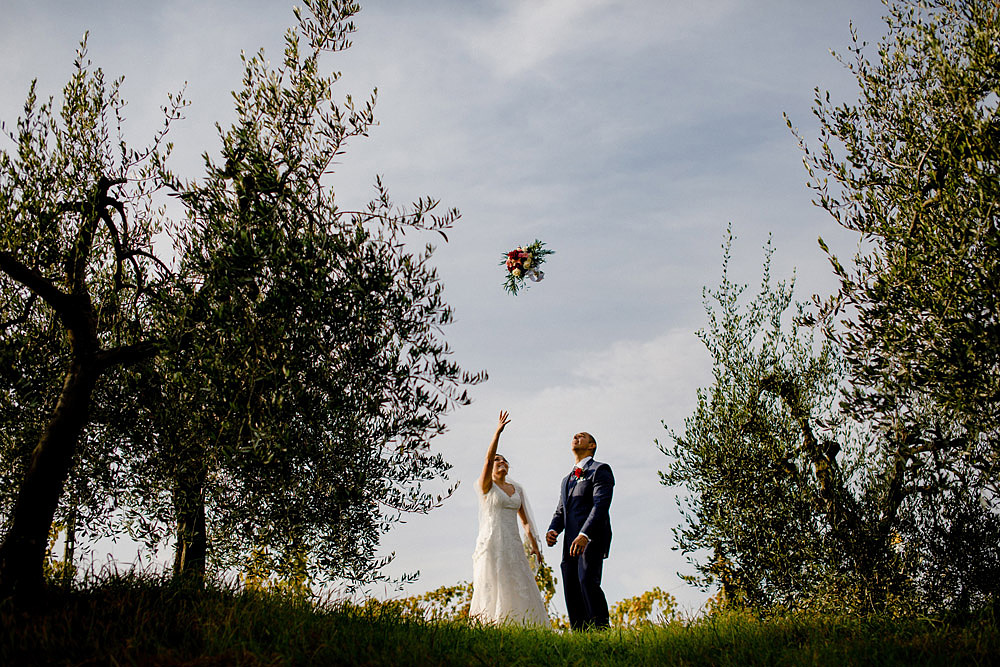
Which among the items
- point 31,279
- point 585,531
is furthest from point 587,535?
point 31,279

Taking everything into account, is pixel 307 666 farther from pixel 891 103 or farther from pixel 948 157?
pixel 891 103

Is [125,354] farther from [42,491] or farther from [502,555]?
[502,555]

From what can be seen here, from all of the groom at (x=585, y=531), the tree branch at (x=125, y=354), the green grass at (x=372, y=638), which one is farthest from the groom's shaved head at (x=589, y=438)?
the tree branch at (x=125, y=354)

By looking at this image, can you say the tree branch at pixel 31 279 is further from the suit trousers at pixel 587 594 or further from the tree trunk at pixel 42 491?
the suit trousers at pixel 587 594

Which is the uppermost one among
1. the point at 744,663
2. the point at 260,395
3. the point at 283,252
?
the point at 283,252

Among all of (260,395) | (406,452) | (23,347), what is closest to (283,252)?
(260,395)

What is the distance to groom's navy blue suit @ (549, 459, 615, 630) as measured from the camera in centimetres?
1316

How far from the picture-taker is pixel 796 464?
45.7 ft

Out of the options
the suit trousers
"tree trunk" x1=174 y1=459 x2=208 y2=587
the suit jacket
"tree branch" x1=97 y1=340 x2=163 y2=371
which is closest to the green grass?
"tree trunk" x1=174 y1=459 x2=208 y2=587

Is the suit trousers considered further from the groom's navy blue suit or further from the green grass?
the green grass

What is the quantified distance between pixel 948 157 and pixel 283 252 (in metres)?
8.93

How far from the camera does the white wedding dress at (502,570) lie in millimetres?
13688

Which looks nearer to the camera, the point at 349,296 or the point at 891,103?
the point at 349,296

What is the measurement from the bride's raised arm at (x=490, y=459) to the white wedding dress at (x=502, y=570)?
0.66 feet
